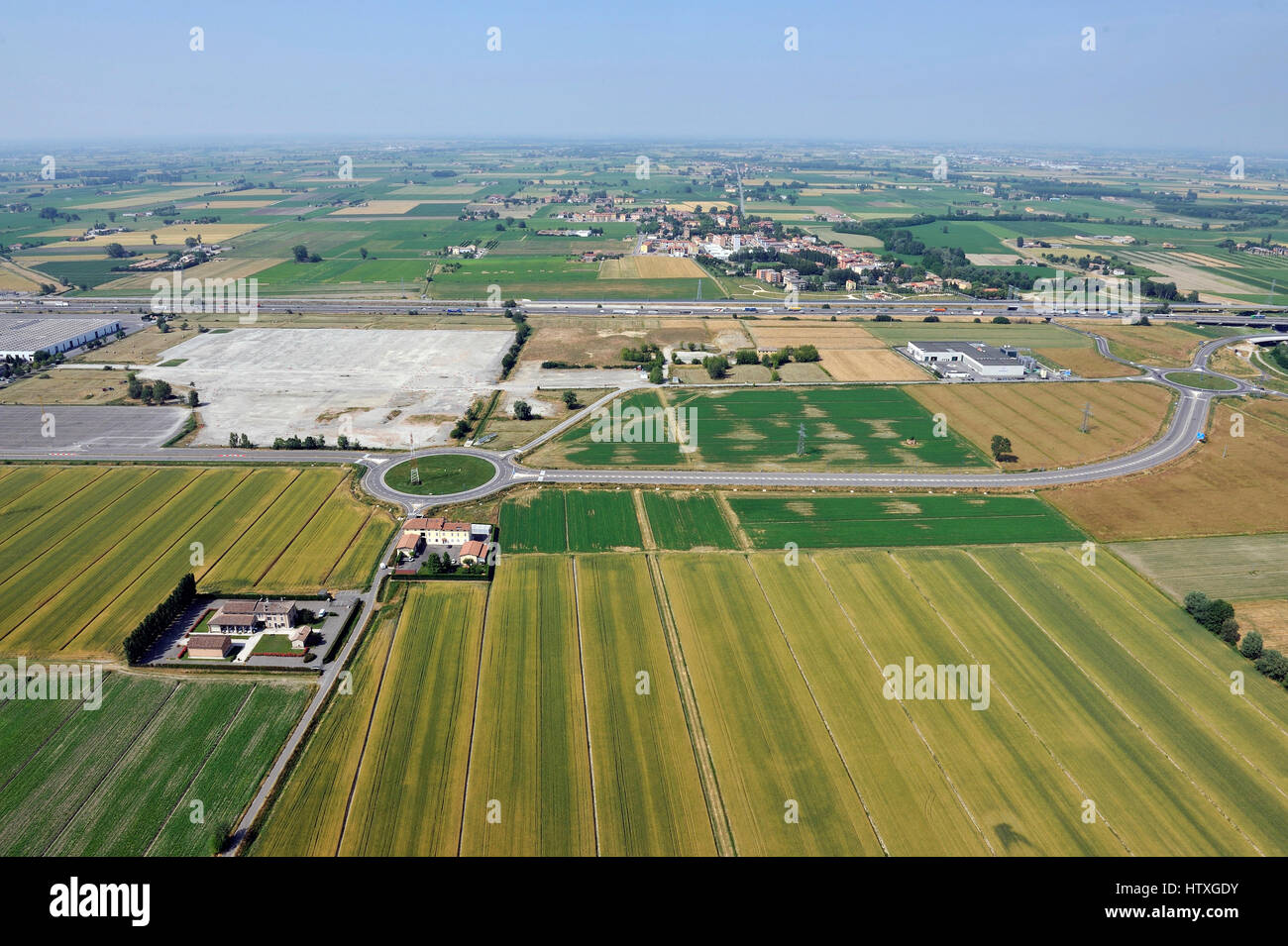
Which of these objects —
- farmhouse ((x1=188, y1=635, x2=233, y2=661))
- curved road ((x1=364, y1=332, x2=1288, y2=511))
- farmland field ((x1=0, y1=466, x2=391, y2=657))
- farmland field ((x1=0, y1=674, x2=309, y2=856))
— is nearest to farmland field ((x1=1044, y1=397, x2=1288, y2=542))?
curved road ((x1=364, y1=332, x2=1288, y2=511))

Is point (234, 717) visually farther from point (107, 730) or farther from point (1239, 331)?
point (1239, 331)

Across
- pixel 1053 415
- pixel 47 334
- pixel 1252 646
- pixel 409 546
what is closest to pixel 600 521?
pixel 409 546

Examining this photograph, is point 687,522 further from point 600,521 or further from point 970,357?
point 970,357

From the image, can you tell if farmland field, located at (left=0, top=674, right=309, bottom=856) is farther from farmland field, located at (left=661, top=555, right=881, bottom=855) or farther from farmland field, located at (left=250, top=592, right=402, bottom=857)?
farmland field, located at (left=661, top=555, right=881, bottom=855)

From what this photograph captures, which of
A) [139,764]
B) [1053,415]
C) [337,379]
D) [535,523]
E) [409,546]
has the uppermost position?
[337,379]

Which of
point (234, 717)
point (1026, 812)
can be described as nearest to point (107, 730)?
point (234, 717)
